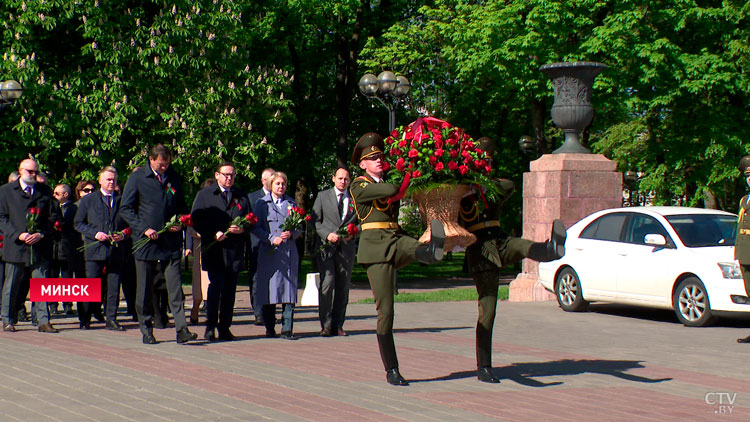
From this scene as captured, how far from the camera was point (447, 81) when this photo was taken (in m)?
34.7

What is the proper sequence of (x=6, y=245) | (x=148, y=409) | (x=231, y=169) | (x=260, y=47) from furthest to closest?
(x=260, y=47)
(x=6, y=245)
(x=231, y=169)
(x=148, y=409)

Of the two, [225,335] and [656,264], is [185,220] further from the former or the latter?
[656,264]

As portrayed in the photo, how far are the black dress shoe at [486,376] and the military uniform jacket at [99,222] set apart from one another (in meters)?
6.04

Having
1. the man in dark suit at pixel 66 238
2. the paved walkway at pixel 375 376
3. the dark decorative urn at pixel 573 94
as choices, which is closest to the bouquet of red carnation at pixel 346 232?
the paved walkway at pixel 375 376

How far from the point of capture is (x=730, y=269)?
13477 millimetres

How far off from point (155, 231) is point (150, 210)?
26cm

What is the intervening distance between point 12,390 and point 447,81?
27778 mm

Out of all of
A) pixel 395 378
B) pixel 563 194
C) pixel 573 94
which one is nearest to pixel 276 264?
pixel 395 378

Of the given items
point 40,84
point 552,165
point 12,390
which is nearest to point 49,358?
point 12,390

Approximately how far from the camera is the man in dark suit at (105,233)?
1311 centimetres

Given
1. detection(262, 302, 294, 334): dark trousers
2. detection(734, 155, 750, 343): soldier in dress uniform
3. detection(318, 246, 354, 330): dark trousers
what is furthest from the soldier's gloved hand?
detection(734, 155, 750, 343): soldier in dress uniform

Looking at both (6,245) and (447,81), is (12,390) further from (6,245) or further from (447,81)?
(447,81)

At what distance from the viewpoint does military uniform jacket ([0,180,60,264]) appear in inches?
497

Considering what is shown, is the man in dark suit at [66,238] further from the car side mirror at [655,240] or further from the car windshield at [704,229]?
the car windshield at [704,229]
